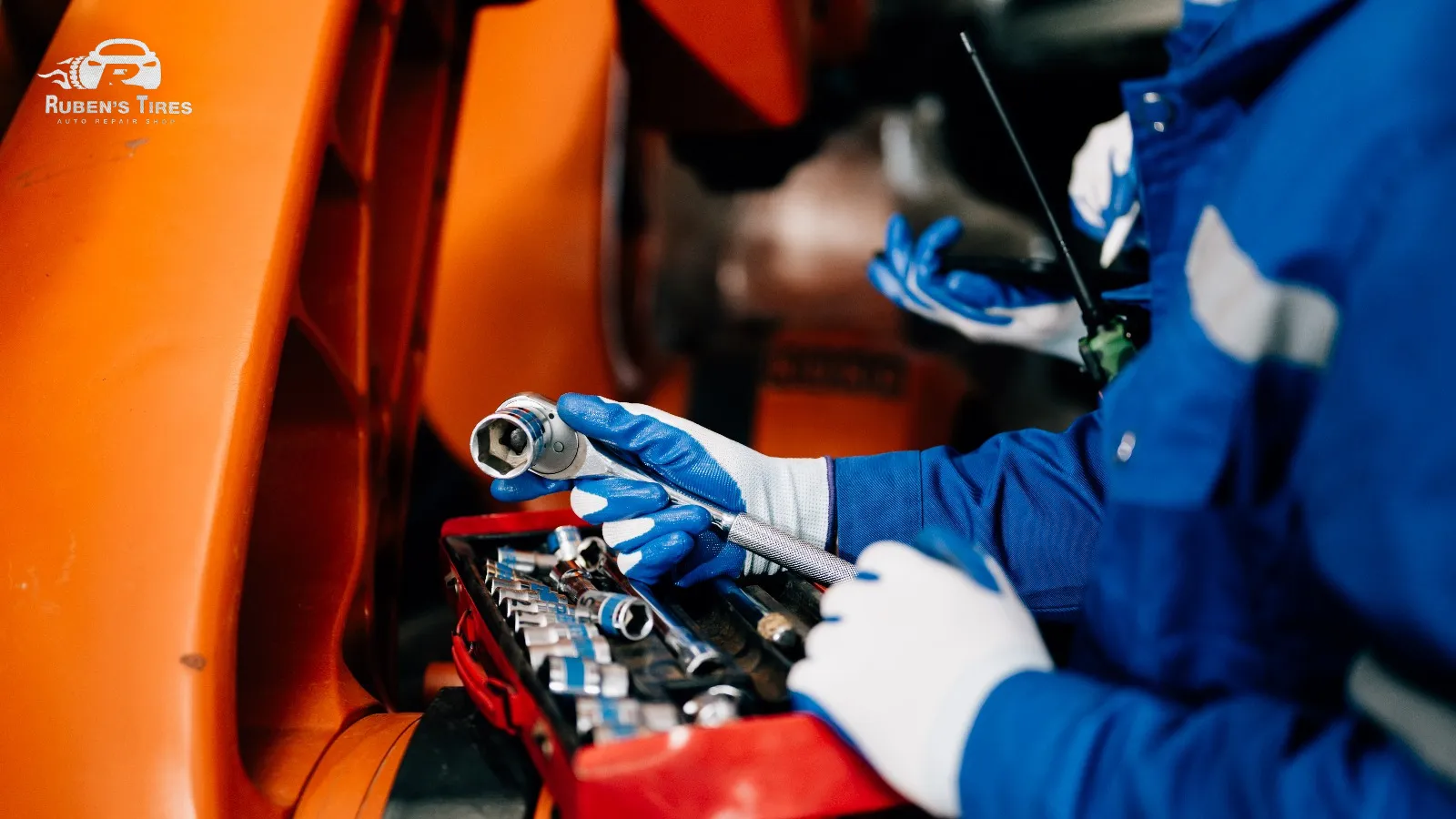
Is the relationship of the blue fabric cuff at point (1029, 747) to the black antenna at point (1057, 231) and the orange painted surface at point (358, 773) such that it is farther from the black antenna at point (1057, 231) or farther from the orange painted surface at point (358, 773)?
the black antenna at point (1057, 231)

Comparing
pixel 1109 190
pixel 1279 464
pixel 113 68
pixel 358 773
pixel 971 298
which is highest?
pixel 113 68

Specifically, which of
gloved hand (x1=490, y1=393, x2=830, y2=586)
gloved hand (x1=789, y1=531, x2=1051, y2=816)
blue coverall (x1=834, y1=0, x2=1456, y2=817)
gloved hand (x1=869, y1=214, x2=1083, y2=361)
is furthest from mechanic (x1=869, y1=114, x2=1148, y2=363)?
gloved hand (x1=789, y1=531, x2=1051, y2=816)

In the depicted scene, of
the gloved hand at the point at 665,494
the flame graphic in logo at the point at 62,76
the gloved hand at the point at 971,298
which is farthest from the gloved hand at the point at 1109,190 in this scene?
the flame graphic in logo at the point at 62,76

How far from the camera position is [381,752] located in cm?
67

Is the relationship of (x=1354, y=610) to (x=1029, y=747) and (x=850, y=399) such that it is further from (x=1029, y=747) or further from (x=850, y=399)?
(x=850, y=399)

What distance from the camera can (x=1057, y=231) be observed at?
983mm

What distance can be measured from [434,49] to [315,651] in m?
0.78

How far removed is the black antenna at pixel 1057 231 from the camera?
93 centimetres

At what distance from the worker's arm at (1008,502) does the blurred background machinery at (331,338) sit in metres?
0.48

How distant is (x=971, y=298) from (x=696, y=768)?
861mm

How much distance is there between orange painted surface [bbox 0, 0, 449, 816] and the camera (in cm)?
61

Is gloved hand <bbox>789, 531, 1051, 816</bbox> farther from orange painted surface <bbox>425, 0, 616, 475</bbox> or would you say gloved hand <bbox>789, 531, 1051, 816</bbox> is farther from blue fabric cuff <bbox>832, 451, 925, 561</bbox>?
orange painted surface <bbox>425, 0, 616, 475</bbox>

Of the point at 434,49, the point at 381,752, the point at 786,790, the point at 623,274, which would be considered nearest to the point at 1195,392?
the point at 786,790

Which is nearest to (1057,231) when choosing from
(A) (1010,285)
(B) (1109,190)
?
(A) (1010,285)
